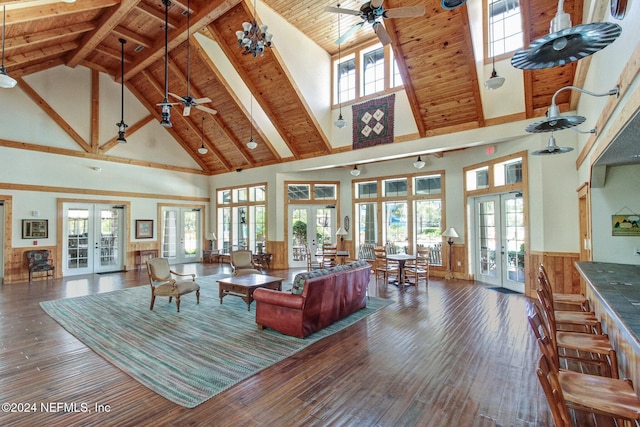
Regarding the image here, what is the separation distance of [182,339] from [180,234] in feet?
27.4

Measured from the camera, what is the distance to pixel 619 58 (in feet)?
9.53

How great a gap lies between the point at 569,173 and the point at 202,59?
835 cm

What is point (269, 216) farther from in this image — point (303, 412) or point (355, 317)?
point (303, 412)

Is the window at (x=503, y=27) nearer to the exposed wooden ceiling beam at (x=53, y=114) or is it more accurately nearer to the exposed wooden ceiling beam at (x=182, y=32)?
the exposed wooden ceiling beam at (x=182, y=32)

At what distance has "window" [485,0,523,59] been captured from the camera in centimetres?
589

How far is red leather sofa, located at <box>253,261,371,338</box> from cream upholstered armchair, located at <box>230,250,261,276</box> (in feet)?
8.55

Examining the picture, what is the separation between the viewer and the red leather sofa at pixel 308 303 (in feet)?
13.2

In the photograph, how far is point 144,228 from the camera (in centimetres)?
1042

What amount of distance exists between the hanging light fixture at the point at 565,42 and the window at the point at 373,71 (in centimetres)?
628

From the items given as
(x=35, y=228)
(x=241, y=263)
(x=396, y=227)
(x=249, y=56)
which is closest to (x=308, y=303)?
(x=241, y=263)

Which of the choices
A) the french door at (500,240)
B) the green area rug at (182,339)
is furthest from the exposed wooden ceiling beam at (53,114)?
the french door at (500,240)

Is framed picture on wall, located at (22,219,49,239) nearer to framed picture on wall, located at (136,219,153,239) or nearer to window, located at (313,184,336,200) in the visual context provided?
framed picture on wall, located at (136,219,153,239)

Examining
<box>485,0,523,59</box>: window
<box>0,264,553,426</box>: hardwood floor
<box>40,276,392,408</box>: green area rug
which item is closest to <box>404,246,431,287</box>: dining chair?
<box>40,276,392,408</box>: green area rug

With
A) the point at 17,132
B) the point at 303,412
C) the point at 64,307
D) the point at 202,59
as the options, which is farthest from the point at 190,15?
the point at 303,412
